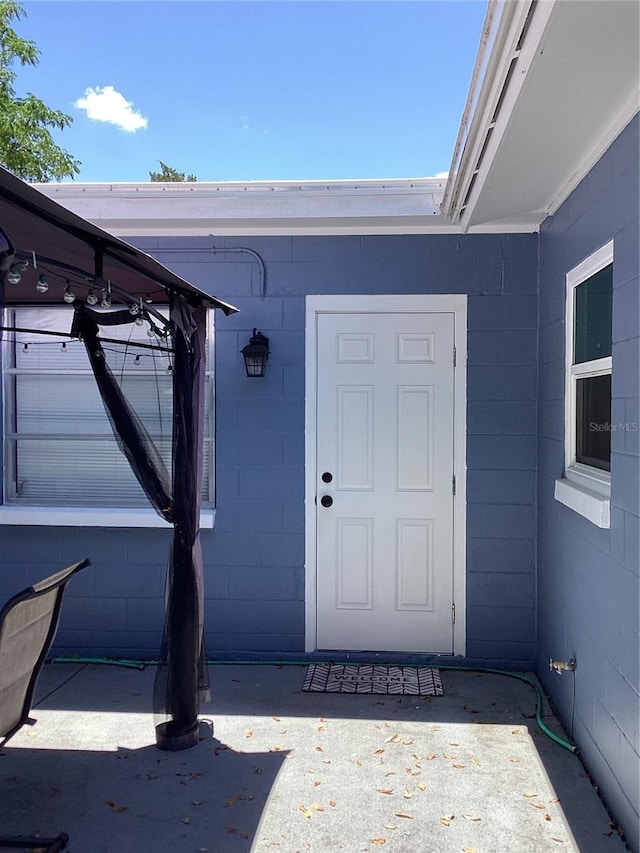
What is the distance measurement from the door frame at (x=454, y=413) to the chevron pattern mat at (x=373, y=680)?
242 mm

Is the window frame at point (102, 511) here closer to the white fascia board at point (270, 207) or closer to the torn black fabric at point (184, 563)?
the white fascia board at point (270, 207)

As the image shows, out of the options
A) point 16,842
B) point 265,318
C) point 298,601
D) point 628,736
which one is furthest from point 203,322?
point 628,736

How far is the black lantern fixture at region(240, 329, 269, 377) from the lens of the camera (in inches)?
154

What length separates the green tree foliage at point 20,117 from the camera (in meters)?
9.64

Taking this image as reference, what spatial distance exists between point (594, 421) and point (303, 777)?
2.06 m

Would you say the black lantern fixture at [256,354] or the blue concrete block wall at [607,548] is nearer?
the blue concrete block wall at [607,548]

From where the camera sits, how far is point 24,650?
2.31 metres

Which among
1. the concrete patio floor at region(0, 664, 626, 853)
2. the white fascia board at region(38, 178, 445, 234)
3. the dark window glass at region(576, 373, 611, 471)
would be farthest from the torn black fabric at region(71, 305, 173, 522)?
the dark window glass at region(576, 373, 611, 471)

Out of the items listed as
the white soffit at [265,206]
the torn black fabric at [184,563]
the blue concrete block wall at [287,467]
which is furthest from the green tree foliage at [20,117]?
the torn black fabric at [184,563]

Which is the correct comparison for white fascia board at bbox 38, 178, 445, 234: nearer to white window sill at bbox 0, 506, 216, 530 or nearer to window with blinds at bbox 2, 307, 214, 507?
window with blinds at bbox 2, 307, 214, 507

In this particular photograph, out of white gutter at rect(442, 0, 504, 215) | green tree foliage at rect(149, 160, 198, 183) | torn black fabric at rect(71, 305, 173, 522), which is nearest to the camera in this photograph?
white gutter at rect(442, 0, 504, 215)

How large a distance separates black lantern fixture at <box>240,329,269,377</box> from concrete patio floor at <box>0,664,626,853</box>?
1.88m

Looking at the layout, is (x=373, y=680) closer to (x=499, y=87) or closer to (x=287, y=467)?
(x=287, y=467)

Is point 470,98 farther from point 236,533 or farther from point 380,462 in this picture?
point 236,533
